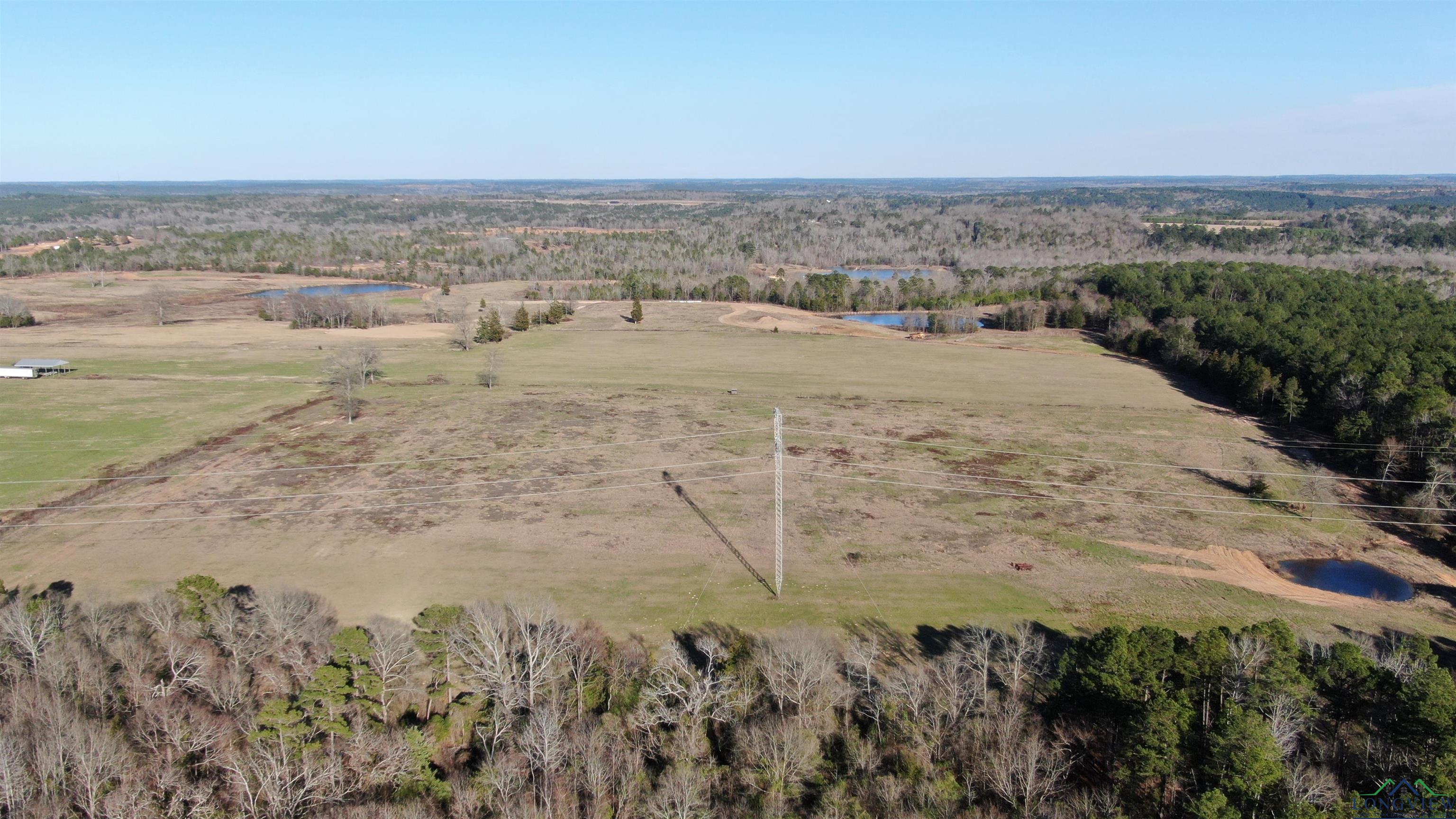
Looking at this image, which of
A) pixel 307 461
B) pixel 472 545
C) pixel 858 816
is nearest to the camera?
pixel 858 816

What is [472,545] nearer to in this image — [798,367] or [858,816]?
[858,816]

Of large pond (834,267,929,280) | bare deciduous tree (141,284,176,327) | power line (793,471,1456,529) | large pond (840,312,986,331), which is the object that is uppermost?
large pond (834,267,929,280)

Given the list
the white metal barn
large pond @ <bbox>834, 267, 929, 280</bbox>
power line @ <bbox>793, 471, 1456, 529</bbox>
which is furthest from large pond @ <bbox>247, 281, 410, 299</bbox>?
power line @ <bbox>793, 471, 1456, 529</bbox>

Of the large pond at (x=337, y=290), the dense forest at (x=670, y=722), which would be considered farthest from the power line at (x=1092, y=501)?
the large pond at (x=337, y=290)

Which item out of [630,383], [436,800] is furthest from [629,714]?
[630,383]

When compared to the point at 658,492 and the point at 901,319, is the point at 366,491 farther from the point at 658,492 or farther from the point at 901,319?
the point at 901,319

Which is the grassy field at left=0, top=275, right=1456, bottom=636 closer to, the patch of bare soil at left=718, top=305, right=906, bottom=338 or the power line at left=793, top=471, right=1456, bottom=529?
the power line at left=793, top=471, right=1456, bottom=529
